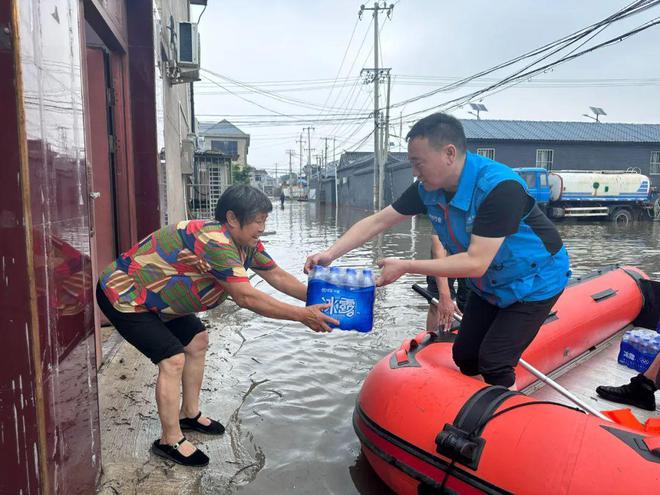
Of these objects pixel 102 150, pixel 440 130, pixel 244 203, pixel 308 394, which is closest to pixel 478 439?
pixel 440 130

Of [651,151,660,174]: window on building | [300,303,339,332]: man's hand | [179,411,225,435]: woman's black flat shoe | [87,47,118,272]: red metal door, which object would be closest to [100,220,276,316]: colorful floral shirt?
[300,303,339,332]: man's hand

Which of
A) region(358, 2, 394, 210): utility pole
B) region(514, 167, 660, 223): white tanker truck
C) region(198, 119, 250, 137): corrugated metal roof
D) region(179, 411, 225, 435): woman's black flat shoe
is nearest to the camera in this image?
A: region(179, 411, 225, 435): woman's black flat shoe

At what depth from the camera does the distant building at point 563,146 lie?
31.3 meters

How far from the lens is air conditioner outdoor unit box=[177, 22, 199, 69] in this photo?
29.8 feet

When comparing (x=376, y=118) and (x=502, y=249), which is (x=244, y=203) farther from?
(x=376, y=118)

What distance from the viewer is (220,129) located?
203 ft

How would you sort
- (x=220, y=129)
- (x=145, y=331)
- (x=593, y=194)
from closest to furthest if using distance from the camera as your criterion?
(x=145, y=331), (x=593, y=194), (x=220, y=129)

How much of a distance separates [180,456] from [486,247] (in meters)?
2.13

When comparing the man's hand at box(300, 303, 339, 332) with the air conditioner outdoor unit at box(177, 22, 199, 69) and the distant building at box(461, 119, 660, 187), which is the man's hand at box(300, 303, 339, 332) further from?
the distant building at box(461, 119, 660, 187)

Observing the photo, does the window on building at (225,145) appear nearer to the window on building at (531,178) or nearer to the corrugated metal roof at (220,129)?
the corrugated metal roof at (220,129)

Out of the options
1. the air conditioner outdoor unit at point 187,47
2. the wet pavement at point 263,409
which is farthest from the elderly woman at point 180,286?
the air conditioner outdoor unit at point 187,47

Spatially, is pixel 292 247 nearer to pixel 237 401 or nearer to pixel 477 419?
pixel 237 401

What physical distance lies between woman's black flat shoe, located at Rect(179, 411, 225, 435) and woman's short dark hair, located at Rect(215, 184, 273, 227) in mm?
1489

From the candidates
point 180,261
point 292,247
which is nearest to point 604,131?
point 292,247
